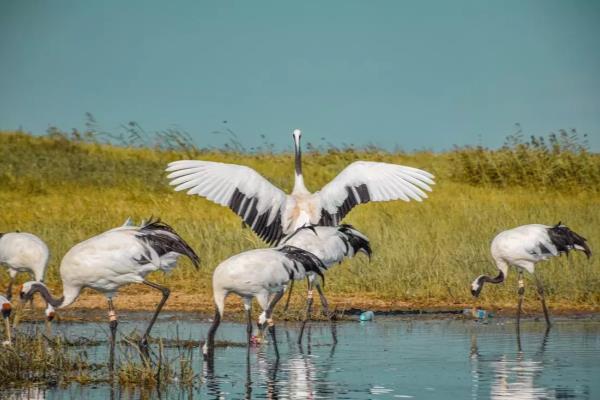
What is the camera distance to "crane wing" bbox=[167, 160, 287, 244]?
1064 cm

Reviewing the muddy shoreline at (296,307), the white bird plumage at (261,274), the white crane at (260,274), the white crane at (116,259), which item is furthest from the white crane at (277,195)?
the white crane at (116,259)

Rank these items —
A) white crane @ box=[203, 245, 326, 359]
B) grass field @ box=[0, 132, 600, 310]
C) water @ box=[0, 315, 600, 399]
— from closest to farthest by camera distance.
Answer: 1. water @ box=[0, 315, 600, 399]
2. white crane @ box=[203, 245, 326, 359]
3. grass field @ box=[0, 132, 600, 310]

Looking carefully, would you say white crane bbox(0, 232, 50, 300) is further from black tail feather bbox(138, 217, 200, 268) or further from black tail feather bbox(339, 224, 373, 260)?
black tail feather bbox(339, 224, 373, 260)

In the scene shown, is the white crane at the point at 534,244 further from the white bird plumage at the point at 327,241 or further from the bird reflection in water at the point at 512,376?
the bird reflection in water at the point at 512,376

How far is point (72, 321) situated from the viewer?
36.8 feet

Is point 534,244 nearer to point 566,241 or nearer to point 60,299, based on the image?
point 566,241

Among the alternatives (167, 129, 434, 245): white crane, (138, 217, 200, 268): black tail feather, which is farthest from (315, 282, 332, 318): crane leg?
(138, 217, 200, 268): black tail feather

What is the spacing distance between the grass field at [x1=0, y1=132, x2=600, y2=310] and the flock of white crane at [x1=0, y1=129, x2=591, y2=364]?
4.50 ft

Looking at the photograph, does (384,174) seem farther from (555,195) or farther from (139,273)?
(555,195)

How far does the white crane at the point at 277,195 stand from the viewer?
1066 centimetres

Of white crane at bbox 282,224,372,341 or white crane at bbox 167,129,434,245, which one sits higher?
white crane at bbox 167,129,434,245

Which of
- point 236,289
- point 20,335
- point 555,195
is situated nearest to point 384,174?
point 236,289

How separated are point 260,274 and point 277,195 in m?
1.83

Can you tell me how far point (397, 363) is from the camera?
850cm
